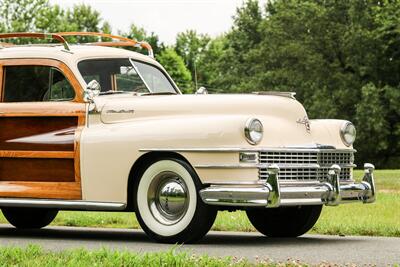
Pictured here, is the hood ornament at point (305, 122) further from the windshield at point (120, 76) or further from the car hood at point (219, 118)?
the windshield at point (120, 76)

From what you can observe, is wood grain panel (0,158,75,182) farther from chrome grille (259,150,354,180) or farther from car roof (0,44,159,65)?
chrome grille (259,150,354,180)

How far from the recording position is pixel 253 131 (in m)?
8.35

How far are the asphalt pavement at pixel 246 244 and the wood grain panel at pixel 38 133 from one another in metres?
0.94

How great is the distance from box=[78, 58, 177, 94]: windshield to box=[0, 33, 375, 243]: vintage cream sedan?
1 cm

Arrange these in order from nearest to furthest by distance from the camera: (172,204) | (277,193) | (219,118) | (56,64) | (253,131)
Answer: (277,193) < (253,131) < (219,118) < (172,204) < (56,64)

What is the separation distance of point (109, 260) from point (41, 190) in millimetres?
3126

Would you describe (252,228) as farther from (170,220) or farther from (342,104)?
(342,104)

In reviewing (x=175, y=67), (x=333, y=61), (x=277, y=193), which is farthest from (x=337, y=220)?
(x=175, y=67)

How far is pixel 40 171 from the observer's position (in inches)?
377

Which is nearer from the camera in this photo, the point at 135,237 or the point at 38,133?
the point at 38,133

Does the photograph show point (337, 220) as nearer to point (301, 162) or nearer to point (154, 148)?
point (301, 162)

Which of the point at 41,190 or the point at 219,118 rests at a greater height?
the point at 219,118

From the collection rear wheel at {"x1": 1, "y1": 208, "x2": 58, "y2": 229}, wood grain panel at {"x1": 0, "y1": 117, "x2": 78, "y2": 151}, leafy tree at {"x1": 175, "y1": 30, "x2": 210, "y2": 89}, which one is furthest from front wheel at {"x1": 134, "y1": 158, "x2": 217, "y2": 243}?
leafy tree at {"x1": 175, "y1": 30, "x2": 210, "y2": 89}

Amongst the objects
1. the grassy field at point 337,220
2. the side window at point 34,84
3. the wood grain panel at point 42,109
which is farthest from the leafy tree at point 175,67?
the wood grain panel at point 42,109
